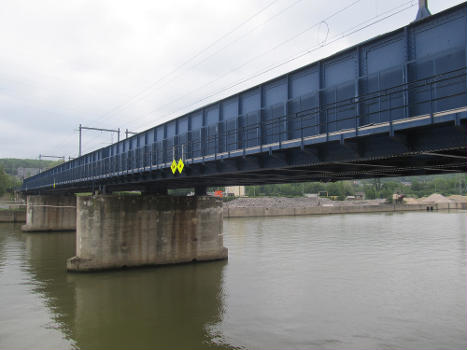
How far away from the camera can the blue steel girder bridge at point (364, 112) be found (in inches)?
442

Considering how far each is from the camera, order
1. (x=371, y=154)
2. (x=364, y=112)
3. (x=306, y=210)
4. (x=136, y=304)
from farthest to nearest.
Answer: (x=306, y=210) → (x=136, y=304) → (x=364, y=112) → (x=371, y=154)

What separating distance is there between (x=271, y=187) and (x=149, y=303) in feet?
509

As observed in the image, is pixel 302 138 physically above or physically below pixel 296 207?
above

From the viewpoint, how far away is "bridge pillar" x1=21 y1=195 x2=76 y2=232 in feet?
167

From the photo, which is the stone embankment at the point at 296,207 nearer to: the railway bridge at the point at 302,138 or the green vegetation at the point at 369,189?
the green vegetation at the point at 369,189

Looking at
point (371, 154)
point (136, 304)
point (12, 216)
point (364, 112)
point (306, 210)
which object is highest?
point (364, 112)

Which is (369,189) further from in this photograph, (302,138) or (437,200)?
(302,138)

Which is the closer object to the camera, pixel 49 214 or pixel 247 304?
pixel 247 304

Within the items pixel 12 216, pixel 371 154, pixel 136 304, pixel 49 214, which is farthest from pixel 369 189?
pixel 371 154

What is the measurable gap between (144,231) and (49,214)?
32.1 meters

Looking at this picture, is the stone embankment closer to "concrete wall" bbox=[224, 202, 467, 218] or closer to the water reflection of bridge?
"concrete wall" bbox=[224, 202, 467, 218]

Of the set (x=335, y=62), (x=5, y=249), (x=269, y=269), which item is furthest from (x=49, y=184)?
(x=335, y=62)

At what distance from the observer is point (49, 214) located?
51.8m

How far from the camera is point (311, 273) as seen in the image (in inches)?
A: 925
